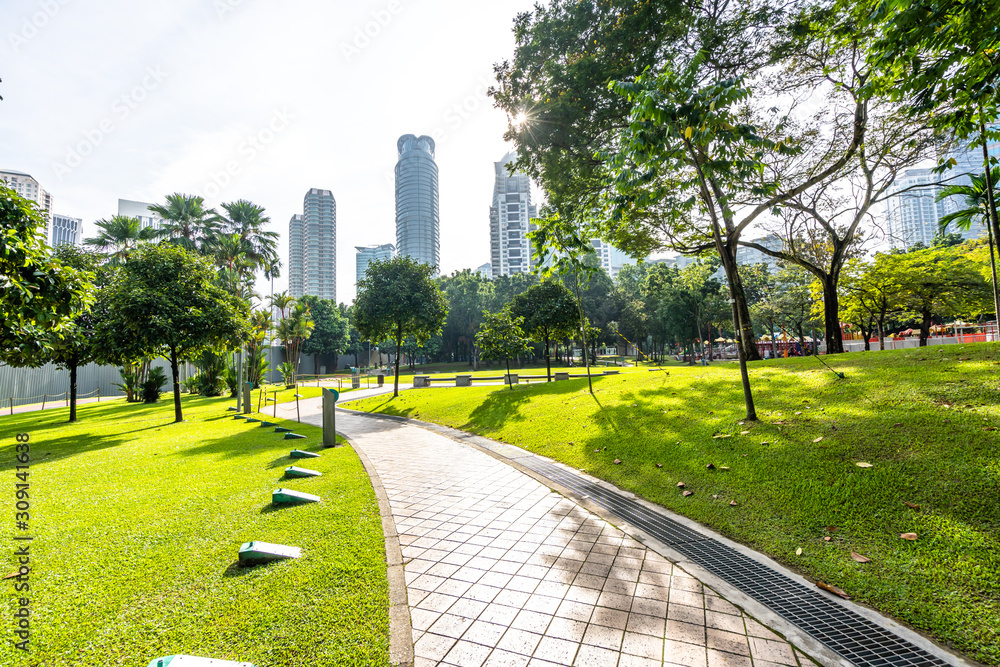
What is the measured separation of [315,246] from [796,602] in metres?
138

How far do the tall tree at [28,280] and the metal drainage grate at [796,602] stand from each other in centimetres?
748

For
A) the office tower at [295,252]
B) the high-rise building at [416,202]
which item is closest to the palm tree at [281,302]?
the office tower at [295,252]

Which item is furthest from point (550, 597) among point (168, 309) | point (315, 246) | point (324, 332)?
point (315, 246)

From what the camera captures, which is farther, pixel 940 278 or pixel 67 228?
pixel 67 228

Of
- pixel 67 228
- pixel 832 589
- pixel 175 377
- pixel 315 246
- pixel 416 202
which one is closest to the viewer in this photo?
pixel 832 589

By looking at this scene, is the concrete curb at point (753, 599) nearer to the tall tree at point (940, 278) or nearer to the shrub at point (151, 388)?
the tall tree at point (940, 278)

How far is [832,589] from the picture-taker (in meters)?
3.21

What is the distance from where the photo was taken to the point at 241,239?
93.5 ft

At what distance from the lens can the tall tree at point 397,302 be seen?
64.1 feet

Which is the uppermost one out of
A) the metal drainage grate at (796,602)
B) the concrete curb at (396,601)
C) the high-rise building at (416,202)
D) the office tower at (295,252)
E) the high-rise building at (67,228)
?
the high-rise building at (416,202)

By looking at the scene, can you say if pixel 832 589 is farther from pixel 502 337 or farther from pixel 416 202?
pixel 416 202

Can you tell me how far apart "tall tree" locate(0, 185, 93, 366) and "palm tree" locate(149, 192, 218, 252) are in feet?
78.7

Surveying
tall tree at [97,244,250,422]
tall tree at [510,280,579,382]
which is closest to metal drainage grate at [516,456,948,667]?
tall tree at [97,244,250,422]

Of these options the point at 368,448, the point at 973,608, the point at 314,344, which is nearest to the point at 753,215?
the point at 973,608
